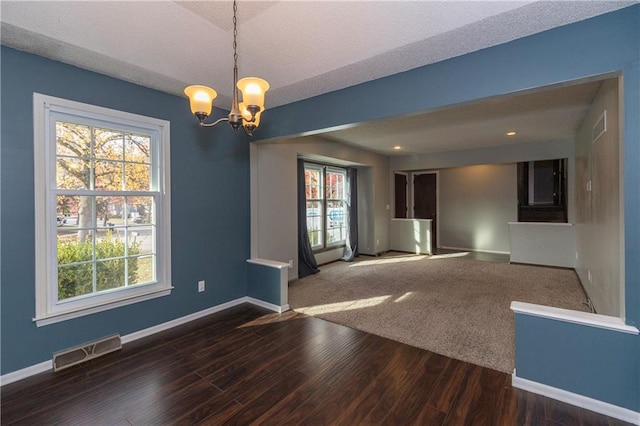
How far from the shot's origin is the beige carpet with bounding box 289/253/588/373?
9.23ft

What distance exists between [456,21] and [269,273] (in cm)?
313

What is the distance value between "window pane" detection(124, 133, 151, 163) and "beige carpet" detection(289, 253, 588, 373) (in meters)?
2.46

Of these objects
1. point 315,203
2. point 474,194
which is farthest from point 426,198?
point 315,203

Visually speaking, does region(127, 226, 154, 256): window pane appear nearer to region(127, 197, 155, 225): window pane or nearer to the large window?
region(127, 197, 155, 225): window pane

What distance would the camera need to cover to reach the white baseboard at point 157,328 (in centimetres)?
221

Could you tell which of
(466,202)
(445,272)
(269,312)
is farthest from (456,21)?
(466,202)

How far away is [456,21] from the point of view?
1905 millimetres

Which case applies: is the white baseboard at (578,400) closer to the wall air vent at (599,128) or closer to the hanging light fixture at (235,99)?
the wall air vent at (599,128)

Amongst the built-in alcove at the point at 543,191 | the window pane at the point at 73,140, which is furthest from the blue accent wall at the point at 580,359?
the built-in alcove at the point at 543,191

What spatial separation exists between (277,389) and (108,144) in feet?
8.73

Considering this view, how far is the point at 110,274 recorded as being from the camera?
9.13ft

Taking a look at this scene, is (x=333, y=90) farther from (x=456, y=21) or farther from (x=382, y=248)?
(x=382, y=248)

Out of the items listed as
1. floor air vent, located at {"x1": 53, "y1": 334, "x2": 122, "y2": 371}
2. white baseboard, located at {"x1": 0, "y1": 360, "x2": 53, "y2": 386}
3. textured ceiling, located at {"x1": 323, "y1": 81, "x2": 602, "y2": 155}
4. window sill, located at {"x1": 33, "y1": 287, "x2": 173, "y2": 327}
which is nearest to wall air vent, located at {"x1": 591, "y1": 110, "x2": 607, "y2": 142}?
textured ceiling, located at {"x1": 323, "y1": 81, "x2": 602, "y2": 155}

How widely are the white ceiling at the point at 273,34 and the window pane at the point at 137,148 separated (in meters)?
0.54
